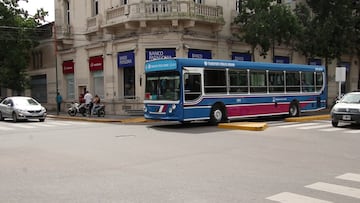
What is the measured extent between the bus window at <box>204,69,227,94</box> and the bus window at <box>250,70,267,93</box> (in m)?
2.13

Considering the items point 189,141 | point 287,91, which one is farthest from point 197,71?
point 287,91

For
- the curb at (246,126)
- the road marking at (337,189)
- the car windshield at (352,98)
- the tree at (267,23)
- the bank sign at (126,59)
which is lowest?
the road marking at (337,189)

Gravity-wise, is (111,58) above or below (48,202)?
above

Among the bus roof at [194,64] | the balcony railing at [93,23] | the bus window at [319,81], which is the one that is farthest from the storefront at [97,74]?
the bus window at [319,81]

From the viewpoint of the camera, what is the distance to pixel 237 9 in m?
30.0

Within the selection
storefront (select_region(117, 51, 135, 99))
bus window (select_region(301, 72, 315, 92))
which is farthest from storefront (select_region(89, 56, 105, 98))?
bus window (select_region(301, 72, 315, 92))

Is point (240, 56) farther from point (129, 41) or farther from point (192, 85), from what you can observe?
point (192, 85)

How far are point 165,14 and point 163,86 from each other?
8.72 meters

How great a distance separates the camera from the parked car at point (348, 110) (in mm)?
16812

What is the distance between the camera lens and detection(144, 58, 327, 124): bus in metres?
17.6

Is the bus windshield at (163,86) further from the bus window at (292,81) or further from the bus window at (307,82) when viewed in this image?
the bus window at (307,82)

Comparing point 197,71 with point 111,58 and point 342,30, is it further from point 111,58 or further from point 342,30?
point 342,30

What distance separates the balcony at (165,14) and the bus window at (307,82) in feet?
22.8

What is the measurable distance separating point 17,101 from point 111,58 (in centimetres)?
721
